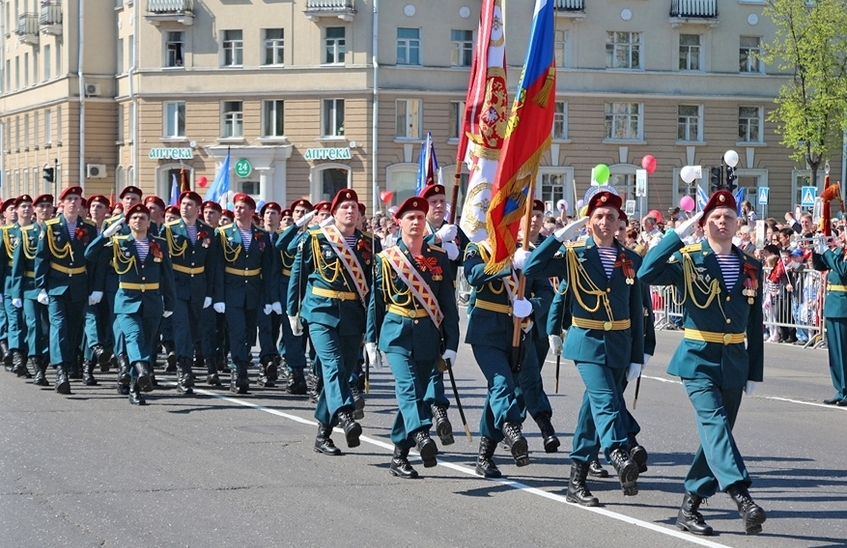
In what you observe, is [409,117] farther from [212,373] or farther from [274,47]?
[212,373]

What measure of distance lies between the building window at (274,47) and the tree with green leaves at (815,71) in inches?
744

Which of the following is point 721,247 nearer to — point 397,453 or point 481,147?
point 397,453

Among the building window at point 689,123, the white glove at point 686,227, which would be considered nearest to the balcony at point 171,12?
the building window at point 689,123

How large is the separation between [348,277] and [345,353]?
0.62 m

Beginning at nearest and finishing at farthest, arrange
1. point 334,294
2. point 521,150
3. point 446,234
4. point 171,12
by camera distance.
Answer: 1. point 446,234
2. point 521,150
3. point 334,294
4. point 171,12

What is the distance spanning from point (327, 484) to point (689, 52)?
48436 millimetres

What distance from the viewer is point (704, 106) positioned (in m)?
55.8

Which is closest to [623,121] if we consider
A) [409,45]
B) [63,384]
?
[409,45]

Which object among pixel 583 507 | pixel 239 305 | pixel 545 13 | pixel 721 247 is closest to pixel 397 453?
pixel 583 507

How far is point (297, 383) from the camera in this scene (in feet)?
50.4

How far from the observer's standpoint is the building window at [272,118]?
55.8 m

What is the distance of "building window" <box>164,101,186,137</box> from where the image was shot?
188ft

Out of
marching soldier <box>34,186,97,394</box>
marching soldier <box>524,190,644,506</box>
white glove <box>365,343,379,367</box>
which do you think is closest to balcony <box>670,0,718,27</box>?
marching soldier <box>34,186,97,394</box>

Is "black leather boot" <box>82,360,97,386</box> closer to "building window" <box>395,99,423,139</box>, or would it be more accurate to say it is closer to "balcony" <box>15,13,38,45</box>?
"building window" <box>395,99,423,139</box>
